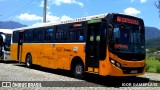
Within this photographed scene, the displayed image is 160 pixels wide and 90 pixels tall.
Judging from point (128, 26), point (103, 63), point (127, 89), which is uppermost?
point (128, 26)

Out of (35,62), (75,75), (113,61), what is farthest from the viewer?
(35,62)

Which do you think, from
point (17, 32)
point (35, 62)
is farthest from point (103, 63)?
point (17, 32)

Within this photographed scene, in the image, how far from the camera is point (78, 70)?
655 inches

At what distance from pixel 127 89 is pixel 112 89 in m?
0.62

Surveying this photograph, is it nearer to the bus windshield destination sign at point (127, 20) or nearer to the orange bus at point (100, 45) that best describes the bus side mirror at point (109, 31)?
the orange bus at point (100, 45)

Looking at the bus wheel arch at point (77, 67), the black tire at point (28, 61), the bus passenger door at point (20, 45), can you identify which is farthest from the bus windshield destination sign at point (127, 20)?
the bus passenger door at point (20, 45)

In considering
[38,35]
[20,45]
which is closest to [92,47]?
[38,35]

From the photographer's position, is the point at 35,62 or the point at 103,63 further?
the point at 35,62

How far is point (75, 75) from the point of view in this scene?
55.4 ft

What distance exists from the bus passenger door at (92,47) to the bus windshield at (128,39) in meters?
1.01

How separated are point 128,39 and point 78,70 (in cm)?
336

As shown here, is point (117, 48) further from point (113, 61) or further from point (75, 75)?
point (75, 75)

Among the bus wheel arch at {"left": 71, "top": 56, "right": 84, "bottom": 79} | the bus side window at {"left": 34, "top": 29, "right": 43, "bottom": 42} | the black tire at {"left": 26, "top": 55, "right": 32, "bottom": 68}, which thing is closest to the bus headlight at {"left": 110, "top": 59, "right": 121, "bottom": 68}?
the bus wheel arch at {"left": 71, "top": 56, "right": 84, "bottom": 79}

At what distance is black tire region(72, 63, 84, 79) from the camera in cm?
1633
